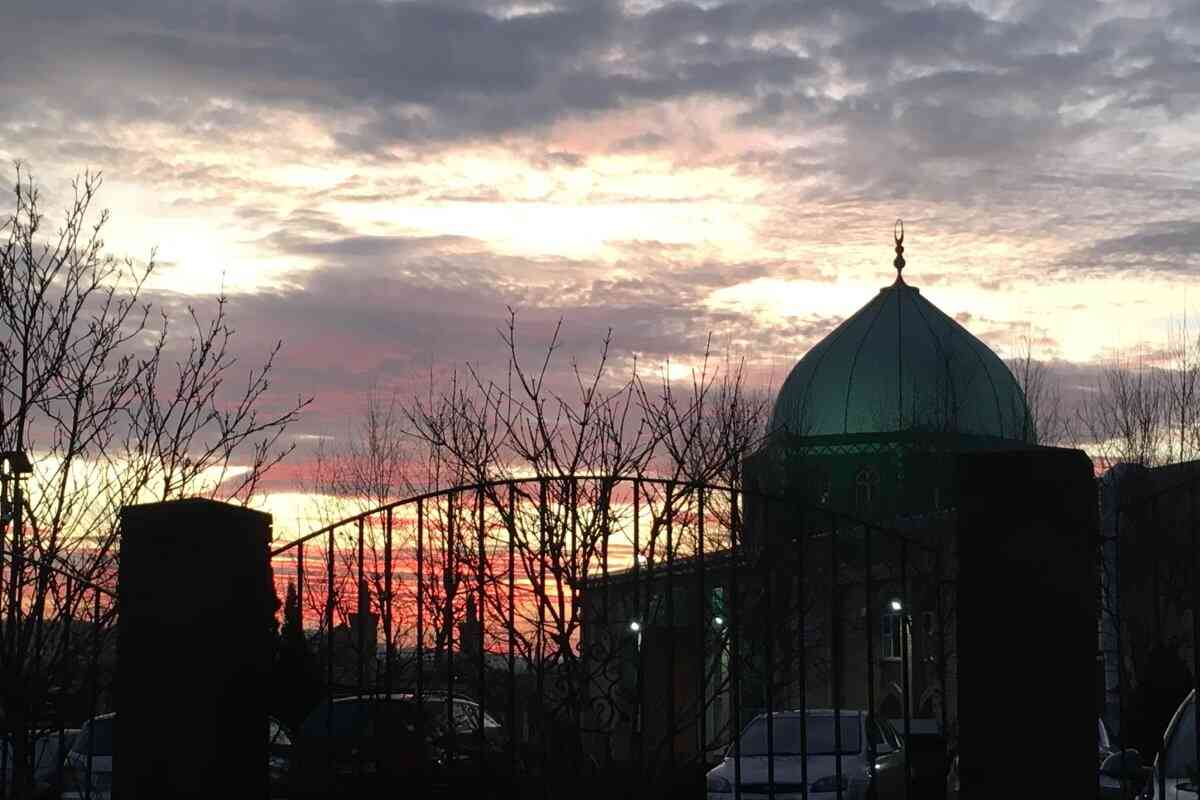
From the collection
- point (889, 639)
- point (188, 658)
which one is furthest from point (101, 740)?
point (889, 639)

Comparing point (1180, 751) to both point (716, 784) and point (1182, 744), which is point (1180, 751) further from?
point (716, 784)

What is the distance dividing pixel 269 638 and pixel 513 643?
3.93 ft

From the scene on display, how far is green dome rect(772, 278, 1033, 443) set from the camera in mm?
42094

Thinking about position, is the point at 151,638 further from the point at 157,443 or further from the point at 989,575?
the point at 989,575

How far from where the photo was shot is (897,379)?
42969 millimetres

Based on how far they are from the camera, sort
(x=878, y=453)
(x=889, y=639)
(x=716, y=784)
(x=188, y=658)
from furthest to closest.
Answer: (x=878, y=453)
(x=889, y=639)
(x=716, y=784)
(x=188, y=658)

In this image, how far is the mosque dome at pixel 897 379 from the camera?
42.1 meters

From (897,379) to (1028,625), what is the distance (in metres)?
36.7

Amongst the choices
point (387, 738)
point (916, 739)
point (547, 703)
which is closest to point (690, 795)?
point (547, 703)

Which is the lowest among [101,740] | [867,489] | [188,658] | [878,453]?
[101,740]

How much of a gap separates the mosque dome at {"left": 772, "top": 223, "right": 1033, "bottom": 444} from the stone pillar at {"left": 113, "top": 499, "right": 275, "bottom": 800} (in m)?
33.7

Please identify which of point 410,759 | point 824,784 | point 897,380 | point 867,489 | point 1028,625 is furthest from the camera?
point 897,380

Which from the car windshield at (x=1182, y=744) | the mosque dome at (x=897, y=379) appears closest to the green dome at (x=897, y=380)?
the mosque dome at (x=897, y=379)

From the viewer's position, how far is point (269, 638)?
309 inches
